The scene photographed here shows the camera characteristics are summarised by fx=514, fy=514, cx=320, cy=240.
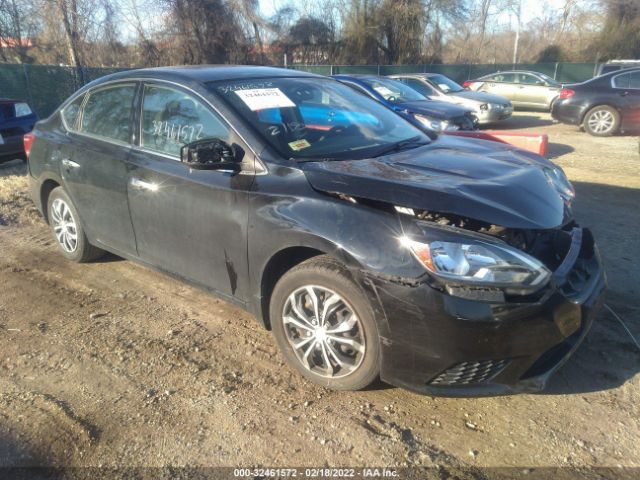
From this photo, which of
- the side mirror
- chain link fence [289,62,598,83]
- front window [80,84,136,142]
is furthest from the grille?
chain link fence [289,62,598,83]

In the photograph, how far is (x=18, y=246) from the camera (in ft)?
17.5

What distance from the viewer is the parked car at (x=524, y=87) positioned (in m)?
18.1

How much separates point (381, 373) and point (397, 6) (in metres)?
33.2

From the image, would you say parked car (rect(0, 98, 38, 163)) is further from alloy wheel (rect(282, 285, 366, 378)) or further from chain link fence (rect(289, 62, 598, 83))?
chain link fence (rect(289, 62, 598, 83))

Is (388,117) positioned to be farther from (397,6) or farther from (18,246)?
(397,6)

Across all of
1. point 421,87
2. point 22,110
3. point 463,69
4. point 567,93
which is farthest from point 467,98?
point 463,69

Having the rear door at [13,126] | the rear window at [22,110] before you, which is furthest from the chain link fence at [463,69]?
the rear door at [13,126]

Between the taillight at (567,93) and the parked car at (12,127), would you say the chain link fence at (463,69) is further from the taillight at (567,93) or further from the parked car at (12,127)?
the parked car at (12,127)

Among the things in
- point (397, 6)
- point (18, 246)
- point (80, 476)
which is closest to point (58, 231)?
point (18, 246)

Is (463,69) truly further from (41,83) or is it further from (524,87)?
(41,83)

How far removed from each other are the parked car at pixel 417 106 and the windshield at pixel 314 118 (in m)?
6.15

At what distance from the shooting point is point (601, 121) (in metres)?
12.4

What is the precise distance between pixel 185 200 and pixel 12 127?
718cm

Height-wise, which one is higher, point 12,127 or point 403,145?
point 403,145
